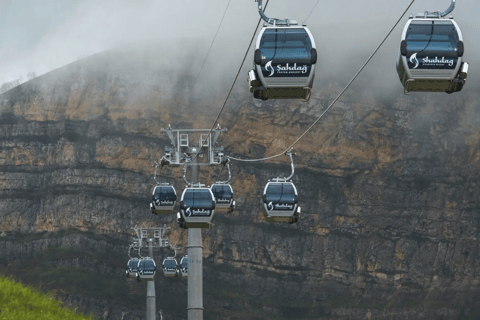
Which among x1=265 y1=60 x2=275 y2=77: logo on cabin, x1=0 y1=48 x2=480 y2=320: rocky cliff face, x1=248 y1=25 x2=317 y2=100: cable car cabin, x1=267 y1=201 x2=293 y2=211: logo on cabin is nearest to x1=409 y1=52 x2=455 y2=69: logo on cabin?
x1=248 y1=25 x2=317 y2=100: cable car cabin

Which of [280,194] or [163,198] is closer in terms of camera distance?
[280,194]

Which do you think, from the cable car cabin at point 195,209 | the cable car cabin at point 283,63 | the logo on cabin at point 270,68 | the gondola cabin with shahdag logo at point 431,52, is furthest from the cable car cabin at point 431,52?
the cable car cabin at point 195,209

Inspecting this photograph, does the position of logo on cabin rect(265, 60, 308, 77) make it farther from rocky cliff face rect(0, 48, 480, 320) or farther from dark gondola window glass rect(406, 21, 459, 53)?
rocky cliff face rect(0, 48, 480, 320)

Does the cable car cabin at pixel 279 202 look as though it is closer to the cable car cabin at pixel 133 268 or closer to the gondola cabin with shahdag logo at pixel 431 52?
the gondola cabin with shahdag logo at pixel 431 52

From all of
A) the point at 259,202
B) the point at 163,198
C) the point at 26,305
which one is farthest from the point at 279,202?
the point at 259,202

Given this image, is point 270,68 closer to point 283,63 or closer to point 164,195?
point 283,63
